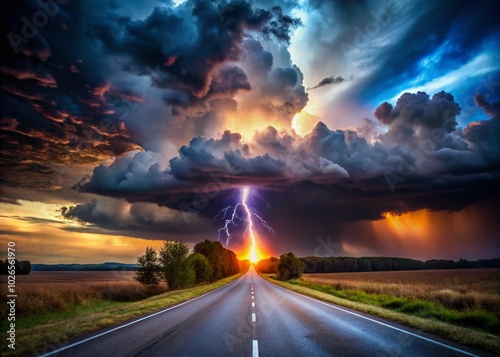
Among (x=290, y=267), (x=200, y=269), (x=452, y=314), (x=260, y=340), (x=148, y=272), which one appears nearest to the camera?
(x=260, y=340)

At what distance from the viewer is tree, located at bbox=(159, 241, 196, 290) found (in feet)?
139

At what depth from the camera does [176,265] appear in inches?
1676

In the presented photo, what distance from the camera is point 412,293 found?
19703mm

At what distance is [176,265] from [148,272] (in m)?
3.85

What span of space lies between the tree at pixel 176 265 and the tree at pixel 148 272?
955 mm

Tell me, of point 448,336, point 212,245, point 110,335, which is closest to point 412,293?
point 448,336

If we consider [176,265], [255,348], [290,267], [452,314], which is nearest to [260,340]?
[255,348]

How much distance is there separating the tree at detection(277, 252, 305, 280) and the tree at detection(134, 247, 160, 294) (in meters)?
33.3

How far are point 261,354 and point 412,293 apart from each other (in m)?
17.2

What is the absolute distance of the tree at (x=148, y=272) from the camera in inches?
1623

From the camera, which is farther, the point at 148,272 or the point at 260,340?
the point at 148,272

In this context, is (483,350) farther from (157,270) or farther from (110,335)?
(157,270)

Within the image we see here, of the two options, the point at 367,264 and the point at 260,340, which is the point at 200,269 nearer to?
the point at 260,340

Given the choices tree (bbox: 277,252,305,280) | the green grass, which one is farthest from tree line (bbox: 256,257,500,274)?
the green grass
